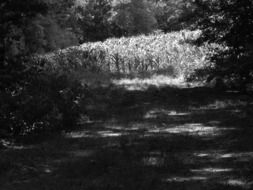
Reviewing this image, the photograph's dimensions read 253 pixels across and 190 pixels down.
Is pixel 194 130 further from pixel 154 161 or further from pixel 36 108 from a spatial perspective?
pixel 36 108

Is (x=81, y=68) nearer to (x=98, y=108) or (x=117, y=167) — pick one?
(x=98, y=108)

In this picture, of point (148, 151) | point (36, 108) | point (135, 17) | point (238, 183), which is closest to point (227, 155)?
point (148, 151)

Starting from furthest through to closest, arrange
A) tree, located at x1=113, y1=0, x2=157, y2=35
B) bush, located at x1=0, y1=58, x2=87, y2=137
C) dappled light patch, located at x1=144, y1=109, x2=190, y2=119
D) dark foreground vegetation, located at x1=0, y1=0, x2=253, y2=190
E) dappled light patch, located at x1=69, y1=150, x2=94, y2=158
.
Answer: tree, located at x1=113, y1=0, x2=157, y2=35, dappled light patch, located at x1=144, y1=109, x2=190, y2=119, bush, located at x1=0, y1=58, x2=87, y2=137, dappled light patch, located at x1=69, y1=150, x2=94, y2=158, dark foreground vegetation, located at x1=0, y1=0, x2=253, y2=190

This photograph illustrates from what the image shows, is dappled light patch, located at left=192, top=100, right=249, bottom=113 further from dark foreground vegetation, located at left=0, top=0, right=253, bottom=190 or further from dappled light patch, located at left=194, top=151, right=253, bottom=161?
dappled light patch, located at left=194, top=151, right=253, bottom=161

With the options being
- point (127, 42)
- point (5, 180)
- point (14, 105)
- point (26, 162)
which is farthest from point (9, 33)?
point (127, 42)

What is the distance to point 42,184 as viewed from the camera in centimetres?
708

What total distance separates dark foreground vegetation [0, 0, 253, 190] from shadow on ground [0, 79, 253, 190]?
17 millimetres

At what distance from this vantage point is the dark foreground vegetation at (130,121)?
7.34 meters

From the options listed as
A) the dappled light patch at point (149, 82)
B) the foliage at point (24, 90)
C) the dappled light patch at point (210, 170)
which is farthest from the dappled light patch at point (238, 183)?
the dappled light patch at point (149, 82)

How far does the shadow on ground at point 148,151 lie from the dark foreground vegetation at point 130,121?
17 mm

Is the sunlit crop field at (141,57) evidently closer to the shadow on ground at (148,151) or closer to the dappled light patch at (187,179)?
the shadow on ground at (148,151)

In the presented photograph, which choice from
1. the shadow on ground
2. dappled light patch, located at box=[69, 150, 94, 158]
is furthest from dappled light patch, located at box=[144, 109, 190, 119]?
dappled light patch, located at box=[69, 150, 94, 158]

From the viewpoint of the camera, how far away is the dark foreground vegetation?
7336 millimetres

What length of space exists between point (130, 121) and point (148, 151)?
10.4 ft
